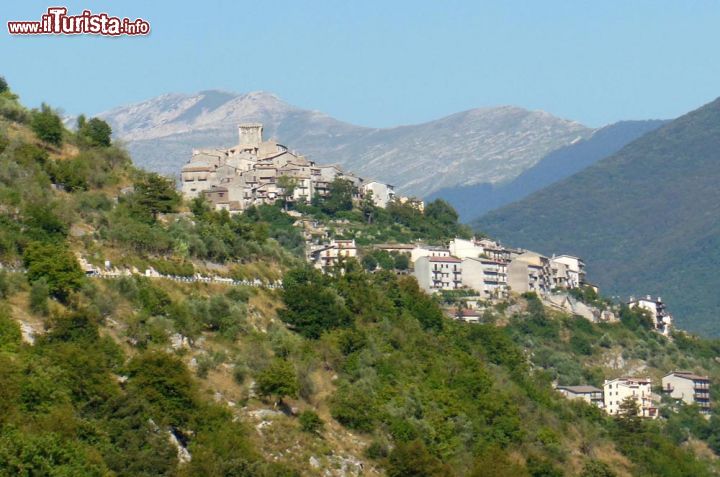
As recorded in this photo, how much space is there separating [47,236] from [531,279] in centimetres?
8078

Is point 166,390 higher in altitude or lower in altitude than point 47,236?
lower

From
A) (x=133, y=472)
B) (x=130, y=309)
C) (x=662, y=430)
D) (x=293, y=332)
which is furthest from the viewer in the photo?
(x=662, y=430)

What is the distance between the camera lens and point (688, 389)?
463 ft

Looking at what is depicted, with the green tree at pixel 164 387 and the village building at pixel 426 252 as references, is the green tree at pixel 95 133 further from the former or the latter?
the village building at pixel 426 252

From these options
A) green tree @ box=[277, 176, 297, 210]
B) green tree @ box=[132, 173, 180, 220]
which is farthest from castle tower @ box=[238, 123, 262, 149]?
green tree @ box=[132, 173, 180, 220]

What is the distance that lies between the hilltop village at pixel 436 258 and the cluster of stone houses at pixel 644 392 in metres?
0.07

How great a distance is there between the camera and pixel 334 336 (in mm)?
90688

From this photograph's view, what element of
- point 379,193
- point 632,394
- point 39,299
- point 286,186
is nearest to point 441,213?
point 379,193

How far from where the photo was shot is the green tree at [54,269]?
247ft

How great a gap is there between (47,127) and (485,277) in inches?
2450

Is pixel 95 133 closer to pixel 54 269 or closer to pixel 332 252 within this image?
pixel 54 269

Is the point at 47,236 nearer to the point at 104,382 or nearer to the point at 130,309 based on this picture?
the point at 130,309

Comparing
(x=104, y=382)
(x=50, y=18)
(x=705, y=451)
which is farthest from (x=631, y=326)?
(x=104, y=382)

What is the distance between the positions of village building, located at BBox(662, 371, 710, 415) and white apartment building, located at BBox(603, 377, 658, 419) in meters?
1.56
